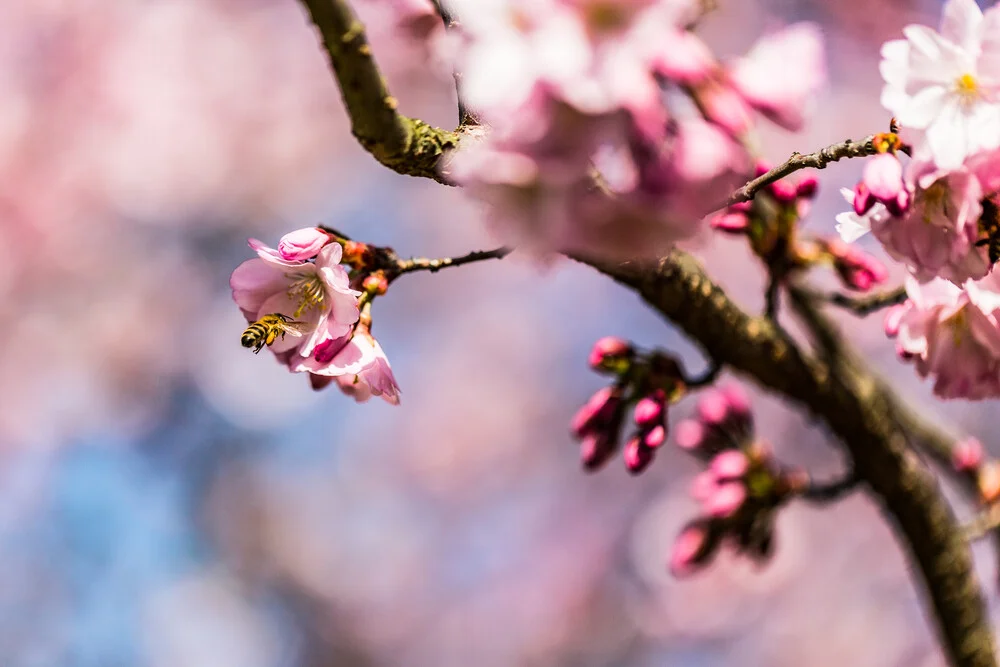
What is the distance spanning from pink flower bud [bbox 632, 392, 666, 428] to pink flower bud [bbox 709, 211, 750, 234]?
0.82ft

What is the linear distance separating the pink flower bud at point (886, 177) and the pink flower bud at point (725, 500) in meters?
0.86

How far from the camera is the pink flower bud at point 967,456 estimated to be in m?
1.57

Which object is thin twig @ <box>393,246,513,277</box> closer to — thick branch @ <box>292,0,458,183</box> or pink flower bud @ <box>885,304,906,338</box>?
thick branch @ <box>292,0,458,183</box>

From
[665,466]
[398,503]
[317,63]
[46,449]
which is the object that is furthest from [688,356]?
[46,449]

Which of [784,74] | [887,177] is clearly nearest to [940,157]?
[887,177]

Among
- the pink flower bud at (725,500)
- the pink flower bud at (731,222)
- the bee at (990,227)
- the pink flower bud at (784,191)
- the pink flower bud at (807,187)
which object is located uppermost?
the pink flower bud at (784,191)

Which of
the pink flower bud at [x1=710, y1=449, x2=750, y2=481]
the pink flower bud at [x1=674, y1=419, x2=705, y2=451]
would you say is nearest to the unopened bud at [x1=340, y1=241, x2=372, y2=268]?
the pink flower bud at [x1=710, y1=449, x2=750, y2=481]

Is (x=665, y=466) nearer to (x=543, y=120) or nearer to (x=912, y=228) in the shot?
(x=912, y=228)

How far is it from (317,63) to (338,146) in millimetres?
539

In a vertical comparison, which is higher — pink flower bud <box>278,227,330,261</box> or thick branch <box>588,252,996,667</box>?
pink flower bud <box>278,227,330,261</box>

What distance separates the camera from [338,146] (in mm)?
4945

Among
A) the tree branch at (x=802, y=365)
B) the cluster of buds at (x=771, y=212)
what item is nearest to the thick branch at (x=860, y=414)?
the tree branch at (x=802, y=365)

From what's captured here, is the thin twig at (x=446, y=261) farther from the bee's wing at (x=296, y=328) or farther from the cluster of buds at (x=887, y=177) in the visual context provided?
the cluster of buds at (x=887, y=177)

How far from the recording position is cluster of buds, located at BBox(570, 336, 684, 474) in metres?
1.06
